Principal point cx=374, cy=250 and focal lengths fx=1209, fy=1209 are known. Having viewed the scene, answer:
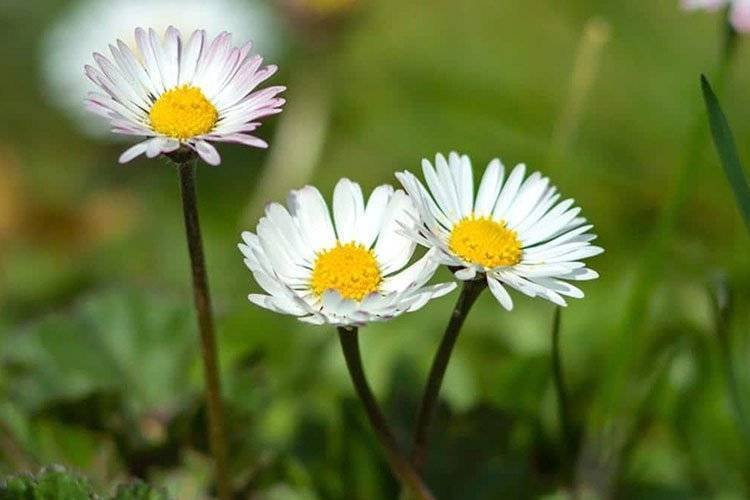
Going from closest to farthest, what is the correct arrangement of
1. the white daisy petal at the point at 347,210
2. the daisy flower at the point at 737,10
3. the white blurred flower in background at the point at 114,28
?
the white daisy petal at the point at 347,210, the daisy flower at the point at 737,10, the white blurred flower in background at the point at 114,28

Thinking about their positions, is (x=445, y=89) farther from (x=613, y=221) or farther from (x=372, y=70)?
(x=613, y=221)

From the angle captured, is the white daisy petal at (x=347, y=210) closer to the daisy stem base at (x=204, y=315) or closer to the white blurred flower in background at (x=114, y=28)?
the daisy stem base at (x=204, y=315)

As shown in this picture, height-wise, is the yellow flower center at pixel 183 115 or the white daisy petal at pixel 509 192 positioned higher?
the white daisy petal at pixel 509 192

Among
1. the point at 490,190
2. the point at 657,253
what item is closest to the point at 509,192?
the point at 490,190

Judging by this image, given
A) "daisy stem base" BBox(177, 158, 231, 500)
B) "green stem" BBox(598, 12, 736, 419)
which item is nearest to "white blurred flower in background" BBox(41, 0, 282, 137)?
"green stem" BBox(598, 12, 736, 419)

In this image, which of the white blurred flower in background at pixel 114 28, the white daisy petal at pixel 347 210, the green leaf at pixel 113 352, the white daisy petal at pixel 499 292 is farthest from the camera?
the white blurred flower in background at pixel 114 28

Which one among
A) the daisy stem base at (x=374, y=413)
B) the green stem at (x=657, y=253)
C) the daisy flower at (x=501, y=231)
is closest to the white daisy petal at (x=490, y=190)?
the daisy flower at (x=501, y=231)

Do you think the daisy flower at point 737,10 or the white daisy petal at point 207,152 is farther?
the daisy flower at point 737,10
